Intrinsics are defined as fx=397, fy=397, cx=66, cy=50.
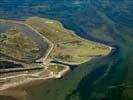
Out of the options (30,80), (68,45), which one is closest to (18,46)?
(68,45)

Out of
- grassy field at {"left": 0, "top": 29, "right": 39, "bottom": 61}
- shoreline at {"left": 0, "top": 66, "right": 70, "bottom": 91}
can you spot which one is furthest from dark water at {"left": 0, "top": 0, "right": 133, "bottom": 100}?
grassy field at {"left": 0, "top": 29, "right": 39, "bottom": 61}

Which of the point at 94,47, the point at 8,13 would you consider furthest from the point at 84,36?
the point at 8,13

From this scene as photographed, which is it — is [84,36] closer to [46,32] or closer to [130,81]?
[46,32]

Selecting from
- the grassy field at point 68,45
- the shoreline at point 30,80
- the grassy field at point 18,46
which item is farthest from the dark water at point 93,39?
the grassy field at point 18,46

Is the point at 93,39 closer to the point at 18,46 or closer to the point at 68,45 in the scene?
the point at 68,45

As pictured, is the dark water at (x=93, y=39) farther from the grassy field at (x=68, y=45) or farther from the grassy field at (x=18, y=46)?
the grassy field at (x=18, y=46)
